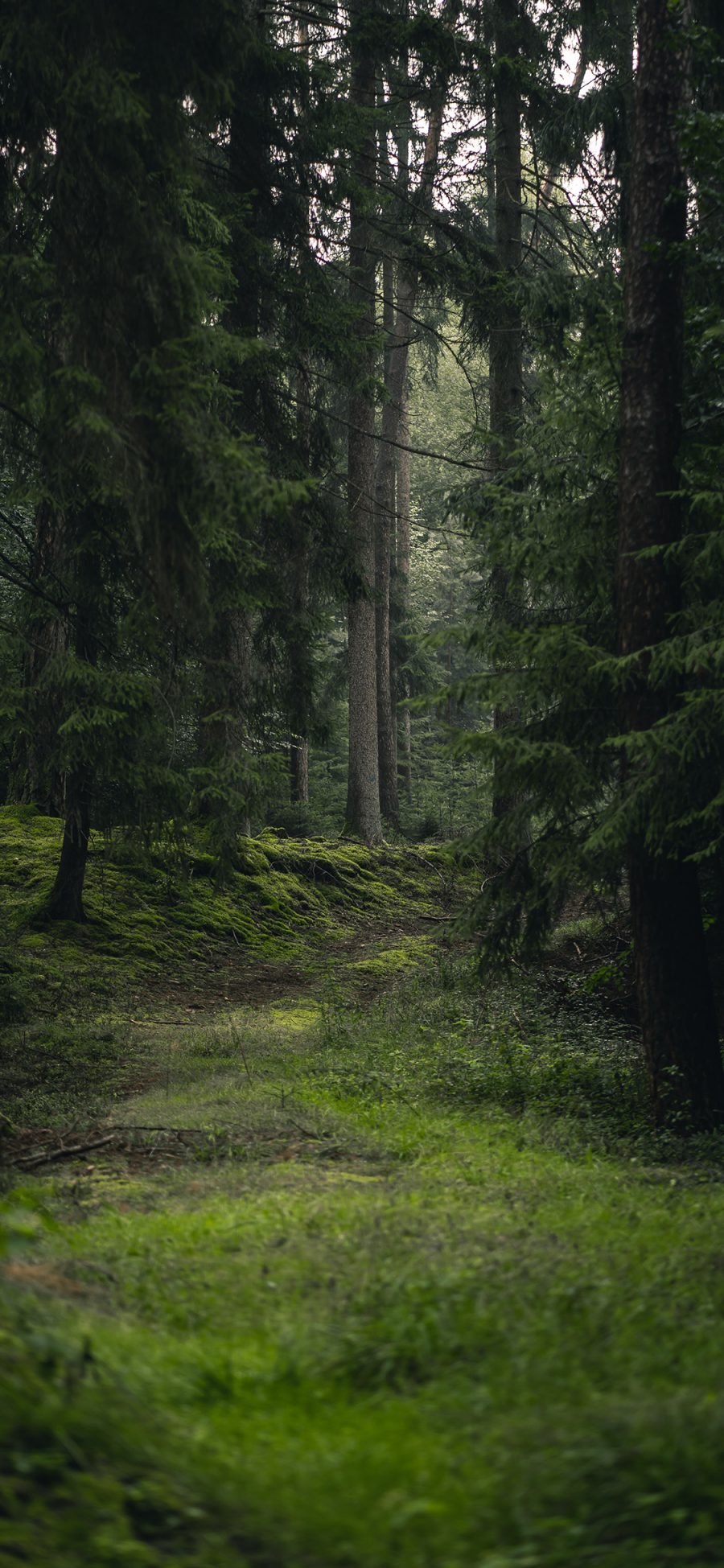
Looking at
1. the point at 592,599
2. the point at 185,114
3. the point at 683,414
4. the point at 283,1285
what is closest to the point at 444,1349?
the point at 283,1285

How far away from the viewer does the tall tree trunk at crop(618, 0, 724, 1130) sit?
7523 millimetres

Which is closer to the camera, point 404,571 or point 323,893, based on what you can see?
point 323,893

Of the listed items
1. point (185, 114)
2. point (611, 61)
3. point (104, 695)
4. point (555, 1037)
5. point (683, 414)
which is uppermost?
point (611, 61)

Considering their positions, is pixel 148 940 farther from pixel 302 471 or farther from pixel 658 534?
pixel 658 534

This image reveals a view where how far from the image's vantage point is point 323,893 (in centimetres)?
1853

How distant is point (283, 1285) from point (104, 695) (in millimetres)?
7614

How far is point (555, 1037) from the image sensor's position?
392 inches

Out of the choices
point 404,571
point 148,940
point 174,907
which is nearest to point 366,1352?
point 148,940

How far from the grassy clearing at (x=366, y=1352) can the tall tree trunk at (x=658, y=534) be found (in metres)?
0.79

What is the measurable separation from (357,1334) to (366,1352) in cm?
12

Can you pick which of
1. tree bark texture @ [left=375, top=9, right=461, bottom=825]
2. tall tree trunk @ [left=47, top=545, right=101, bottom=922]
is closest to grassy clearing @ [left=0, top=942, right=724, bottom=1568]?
tall tree trunk @ [left=47, top=545, right=101, bottom=922]

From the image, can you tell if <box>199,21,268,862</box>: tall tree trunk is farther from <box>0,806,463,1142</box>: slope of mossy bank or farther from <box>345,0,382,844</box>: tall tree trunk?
<box>345,0,382,844</box>: tall tree trunk

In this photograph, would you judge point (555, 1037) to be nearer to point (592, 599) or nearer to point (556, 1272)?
point (592, 599)

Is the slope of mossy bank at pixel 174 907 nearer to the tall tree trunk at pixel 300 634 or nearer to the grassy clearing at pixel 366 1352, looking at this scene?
the tall tree trunk at pixel 300 634
